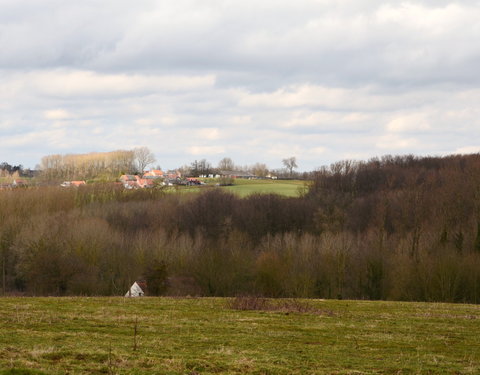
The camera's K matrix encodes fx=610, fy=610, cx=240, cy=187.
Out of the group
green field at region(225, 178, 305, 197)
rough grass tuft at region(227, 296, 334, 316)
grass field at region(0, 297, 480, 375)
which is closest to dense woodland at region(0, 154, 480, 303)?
green field at region(225, 178, 305, 197)

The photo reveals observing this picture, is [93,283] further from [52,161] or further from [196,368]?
[52,161]

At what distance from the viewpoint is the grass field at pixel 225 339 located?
14031mm

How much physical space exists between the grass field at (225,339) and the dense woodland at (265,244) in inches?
1039

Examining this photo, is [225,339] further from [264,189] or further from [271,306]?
[264,189]

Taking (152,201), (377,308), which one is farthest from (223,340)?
(152,201)

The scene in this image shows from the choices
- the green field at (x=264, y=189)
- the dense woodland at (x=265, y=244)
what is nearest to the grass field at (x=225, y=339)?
the dense woodland at (x=265, y=244)

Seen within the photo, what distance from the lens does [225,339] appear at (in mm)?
18906

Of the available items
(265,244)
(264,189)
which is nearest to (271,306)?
(265,244)

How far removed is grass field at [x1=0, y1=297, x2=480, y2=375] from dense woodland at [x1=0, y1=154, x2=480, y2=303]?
26391mm

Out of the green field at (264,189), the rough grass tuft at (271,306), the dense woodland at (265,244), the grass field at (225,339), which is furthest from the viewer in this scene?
the green field at (264,189)

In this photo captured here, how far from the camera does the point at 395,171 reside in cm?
11681

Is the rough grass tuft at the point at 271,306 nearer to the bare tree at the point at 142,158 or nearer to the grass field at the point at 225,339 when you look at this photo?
the grass field at the point at 225,339

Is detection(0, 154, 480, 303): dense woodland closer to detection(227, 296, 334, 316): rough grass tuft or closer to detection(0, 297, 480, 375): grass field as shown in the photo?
detection(227, 296, 334, 316): rough grass tuft

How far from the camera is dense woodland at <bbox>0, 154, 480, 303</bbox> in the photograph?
183 ft
